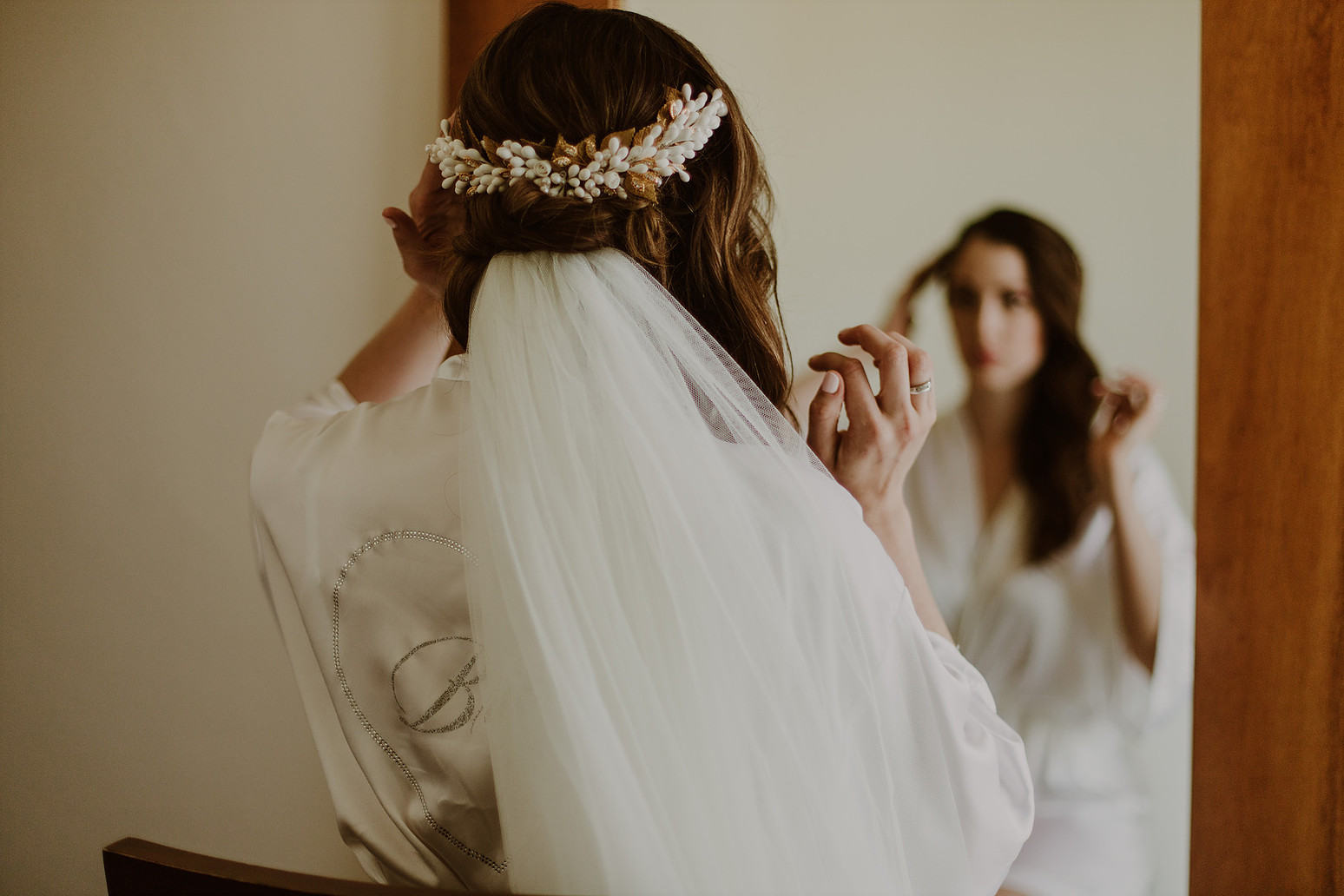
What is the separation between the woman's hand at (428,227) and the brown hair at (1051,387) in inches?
21.3

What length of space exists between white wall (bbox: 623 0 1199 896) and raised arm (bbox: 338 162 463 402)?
443mm

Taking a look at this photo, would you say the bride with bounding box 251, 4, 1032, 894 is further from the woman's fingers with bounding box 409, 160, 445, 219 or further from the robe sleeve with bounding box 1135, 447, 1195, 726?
the robe sleeve with bounding box 1135, 447, 1195, 726

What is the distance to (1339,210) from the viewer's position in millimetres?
848

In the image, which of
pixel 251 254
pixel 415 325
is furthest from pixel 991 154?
pixel 251 254

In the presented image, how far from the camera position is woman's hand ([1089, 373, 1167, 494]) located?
35.5 inches

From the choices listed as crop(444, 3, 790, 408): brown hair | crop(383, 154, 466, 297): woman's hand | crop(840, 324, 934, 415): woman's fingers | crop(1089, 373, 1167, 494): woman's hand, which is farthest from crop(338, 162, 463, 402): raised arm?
crop(1089, 373, 1167, 494): woman's hand

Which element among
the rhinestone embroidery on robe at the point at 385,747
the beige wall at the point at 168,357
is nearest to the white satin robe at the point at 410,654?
the rhinestone embroidery on robe at the point at 385,747

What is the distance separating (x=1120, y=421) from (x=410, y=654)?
0.79 m

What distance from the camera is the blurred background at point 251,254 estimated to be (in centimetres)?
90

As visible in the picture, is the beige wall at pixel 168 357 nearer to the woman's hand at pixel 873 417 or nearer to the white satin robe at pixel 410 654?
the white satin robe at pixel 410 654

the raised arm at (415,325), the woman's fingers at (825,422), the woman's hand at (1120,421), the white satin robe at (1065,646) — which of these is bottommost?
the white satin robe at (1065,646)

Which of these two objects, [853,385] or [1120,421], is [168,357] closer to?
[853,385]

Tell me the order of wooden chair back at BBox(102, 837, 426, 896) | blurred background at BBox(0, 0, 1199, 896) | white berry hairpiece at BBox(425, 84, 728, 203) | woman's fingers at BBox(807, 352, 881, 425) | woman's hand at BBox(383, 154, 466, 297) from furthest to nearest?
1. blurred background at BBox(0, 0, 1199, 896)
2. woman's hand at BBox(383, 154, 466, 297)
3. woman's fingers at BBox(807, 352, 881, 425)
4. white berry hairpiece at BBox(425, 84, 728, 203)
5. wooden chair back at BBox(102, 837, 426, 896)

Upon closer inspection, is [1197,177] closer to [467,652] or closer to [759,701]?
[759,701]
